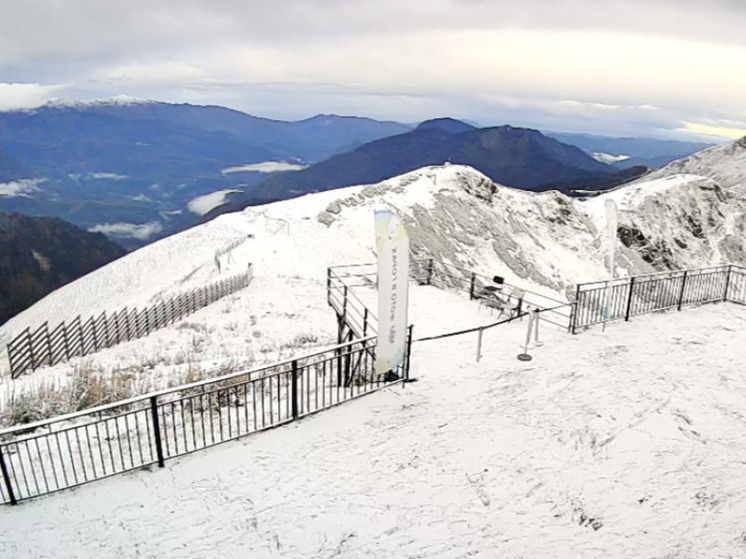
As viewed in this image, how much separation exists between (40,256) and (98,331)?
109300 mm

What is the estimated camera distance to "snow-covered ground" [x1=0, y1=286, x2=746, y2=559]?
260 inches

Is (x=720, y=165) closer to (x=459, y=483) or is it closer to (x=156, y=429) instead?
(x=459, y=483)

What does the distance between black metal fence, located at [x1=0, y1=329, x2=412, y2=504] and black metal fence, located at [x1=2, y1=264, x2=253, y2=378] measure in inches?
332

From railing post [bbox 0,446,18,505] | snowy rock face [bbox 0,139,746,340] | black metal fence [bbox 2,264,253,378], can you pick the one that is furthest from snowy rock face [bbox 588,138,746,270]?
railing post [bbox 0,446,18,505]

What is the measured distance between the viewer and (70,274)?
108 metres

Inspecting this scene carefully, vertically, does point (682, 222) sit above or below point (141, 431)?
below

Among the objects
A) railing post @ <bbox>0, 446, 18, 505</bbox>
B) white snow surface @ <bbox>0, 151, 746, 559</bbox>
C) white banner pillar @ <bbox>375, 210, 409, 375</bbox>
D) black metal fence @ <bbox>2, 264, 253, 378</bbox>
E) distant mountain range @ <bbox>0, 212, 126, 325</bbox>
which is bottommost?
distant mountain range @ <bbox>0, 212, 126, 325</bbox>

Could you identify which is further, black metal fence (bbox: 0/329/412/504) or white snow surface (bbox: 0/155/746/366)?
white snow surface (bbox: 0/155/746/366)

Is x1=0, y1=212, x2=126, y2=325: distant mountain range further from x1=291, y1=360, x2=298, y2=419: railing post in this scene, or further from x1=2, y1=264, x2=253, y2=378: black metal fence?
x1=291, y1=360, x2=298, y2=419: railing post

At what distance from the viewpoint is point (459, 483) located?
306 inches

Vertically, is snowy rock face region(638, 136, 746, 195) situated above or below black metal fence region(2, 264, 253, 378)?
above

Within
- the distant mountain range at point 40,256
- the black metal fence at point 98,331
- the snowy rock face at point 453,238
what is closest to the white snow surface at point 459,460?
the black metal fence at point 98,331

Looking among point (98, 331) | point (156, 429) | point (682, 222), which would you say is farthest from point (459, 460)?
point (682, 222)

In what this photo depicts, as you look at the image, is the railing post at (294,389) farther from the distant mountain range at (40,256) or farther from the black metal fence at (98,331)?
the distant mountain range at (40,256)
